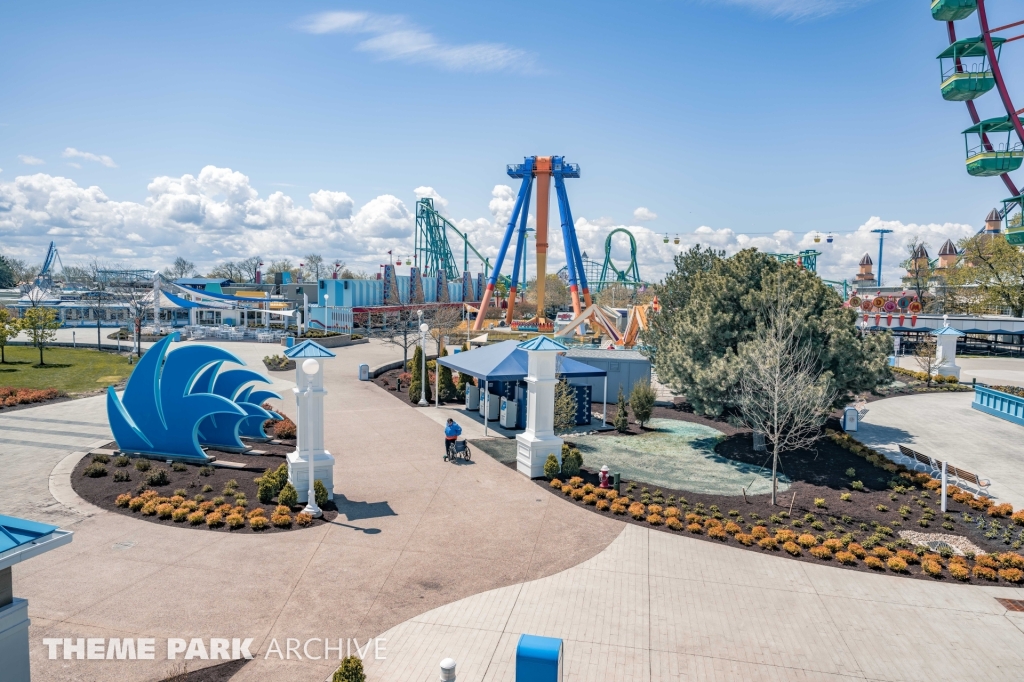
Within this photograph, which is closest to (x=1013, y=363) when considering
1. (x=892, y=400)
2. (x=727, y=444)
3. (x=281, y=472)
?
(x=892, y=400)

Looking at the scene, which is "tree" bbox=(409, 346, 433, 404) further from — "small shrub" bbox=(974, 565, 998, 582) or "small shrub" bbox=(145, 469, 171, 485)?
"small shrub" bbox=(974, 565, 998, 582)

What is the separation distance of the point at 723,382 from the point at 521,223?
138ft

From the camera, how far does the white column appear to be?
1566 centimetres

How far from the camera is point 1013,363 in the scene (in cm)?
4162

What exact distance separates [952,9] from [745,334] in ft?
96.2

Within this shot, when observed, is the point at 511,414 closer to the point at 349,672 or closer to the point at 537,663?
the point at 349,672

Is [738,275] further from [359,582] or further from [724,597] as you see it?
[359,582]

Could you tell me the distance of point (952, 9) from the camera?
33969 millimetres

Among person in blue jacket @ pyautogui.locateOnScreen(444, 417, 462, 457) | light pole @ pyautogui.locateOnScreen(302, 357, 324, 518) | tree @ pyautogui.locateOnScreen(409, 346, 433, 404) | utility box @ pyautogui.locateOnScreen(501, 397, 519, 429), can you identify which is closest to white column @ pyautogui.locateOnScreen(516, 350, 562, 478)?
person in blue jacket @ pyautogui.locateOnScreen(444, 417, 462, 457)

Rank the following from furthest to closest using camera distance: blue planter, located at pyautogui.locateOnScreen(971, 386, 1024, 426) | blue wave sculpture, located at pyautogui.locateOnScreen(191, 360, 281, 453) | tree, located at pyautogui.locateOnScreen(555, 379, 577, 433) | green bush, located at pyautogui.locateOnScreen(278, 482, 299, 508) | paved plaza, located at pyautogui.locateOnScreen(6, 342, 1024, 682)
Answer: blue planter, located at pyautogui.locateOnScreen(971, 386, 1024, 426)
tree, located at pyautogui.locateOnScreen(555, 379, 577, 433)
blue wave sculpture, located at pyautogui.locateOnScreen(191, 360, 281, 453)
green bush, located at pyautogui.locateOnScreen(278, 482, 299, 508)
paved plaza, located at pyautogui.locateOnScreen(6, 342, 1024, 682)

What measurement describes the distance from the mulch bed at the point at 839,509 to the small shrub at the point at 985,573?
116 millimetres

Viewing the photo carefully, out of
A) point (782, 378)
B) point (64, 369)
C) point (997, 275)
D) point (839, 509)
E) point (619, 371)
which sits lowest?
point (839, 509)

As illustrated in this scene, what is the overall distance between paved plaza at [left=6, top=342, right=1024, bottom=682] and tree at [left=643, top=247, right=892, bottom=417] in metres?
6.38

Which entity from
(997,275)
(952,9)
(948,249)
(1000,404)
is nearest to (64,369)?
(1000,404)
